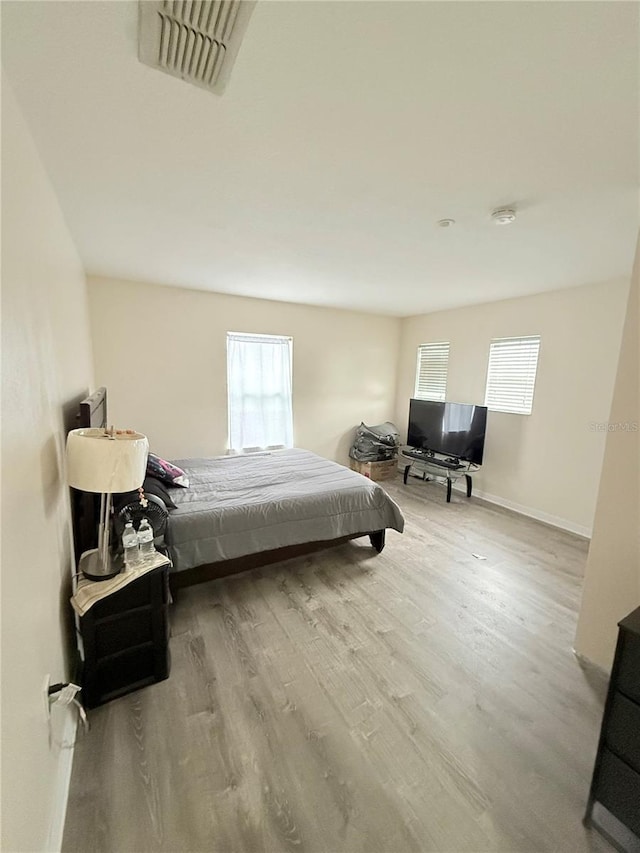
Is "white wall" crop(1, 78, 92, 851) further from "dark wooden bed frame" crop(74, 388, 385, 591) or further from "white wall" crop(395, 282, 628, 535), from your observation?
"white wall" crop(395, 282, 628, 535)

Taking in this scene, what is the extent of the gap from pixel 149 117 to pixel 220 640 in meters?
2.49

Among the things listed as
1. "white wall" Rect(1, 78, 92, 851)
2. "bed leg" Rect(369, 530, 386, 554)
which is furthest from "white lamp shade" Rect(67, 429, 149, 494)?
"bed leg" Rect(369, 530, 386, 554)

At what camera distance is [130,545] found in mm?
1731

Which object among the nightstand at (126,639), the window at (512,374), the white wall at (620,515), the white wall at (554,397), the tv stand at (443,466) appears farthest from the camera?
the tv stand at (443,466)

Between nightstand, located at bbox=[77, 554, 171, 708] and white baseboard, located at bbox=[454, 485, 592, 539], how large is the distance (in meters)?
3.79

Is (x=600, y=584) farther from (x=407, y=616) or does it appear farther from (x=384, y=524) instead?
(x=384, y=524)

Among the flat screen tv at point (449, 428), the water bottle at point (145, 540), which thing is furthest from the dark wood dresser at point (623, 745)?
the flat screen tv at point (449, 428)

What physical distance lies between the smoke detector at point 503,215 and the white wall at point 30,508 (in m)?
2.11

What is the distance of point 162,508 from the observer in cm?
210

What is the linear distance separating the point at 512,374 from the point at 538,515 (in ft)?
5.31

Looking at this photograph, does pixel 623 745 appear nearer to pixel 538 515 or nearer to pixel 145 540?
pixel 145 540

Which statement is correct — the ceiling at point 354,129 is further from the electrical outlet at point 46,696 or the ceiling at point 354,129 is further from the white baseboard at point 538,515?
the white baseboard at point 538,515

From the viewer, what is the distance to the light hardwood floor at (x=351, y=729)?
1171mm

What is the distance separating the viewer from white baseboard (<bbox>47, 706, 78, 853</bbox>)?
1.06 meters
